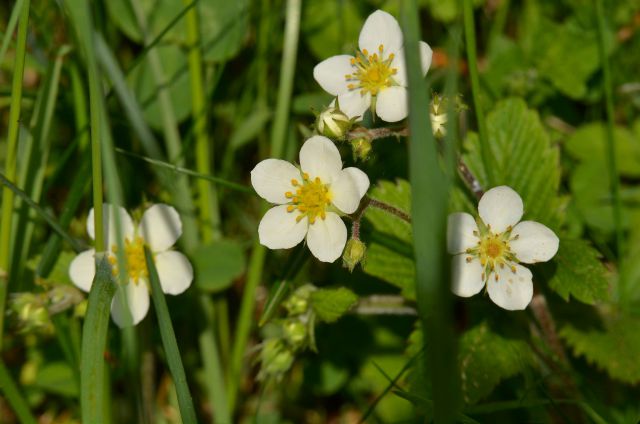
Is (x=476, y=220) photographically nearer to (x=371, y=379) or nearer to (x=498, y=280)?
(x=498, y=280)

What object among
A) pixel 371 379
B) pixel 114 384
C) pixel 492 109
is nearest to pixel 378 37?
pixel 492 109

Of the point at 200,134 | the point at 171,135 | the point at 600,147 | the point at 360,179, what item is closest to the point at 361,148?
the point at 360,179

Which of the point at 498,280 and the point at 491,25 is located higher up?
→ the point at 491,25

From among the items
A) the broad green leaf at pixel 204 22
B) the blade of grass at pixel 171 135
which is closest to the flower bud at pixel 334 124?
the blade of grass at pixel 171 135

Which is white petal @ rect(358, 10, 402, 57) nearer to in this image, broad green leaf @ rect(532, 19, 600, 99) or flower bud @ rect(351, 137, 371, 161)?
flower bud @ rect(351, 137, 371, 161)

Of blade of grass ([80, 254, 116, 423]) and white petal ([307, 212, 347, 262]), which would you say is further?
white petal ([307, 212, 347, 262])

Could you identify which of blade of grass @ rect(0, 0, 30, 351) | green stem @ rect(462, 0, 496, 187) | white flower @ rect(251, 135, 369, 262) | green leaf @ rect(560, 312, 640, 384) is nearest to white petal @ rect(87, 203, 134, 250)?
blade of grass @ rect(0, 0, 30, 351)
